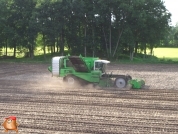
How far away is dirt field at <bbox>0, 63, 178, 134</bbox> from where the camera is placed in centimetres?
1035

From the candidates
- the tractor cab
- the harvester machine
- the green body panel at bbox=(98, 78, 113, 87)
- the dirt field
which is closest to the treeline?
the harvester machine

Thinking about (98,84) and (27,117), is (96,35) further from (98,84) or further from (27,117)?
(27,117)

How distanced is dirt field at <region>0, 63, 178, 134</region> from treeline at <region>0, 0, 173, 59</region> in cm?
1778

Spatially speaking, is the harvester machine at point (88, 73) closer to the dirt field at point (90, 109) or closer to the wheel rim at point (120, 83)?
the wheel rim at point (120, 83)

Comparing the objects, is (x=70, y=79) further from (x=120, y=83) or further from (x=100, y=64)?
(x=120, y=83)

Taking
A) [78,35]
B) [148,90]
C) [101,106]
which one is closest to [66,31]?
[78,35]

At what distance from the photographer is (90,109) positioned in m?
12.8

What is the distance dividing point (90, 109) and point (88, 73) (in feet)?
18.0

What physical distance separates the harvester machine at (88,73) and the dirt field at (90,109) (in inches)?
25.0

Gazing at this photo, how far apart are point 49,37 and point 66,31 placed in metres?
2.98

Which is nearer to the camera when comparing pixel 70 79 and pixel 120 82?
pixel 120 82

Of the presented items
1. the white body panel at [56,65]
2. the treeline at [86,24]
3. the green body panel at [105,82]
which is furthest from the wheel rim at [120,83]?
the treeline at [86,24]

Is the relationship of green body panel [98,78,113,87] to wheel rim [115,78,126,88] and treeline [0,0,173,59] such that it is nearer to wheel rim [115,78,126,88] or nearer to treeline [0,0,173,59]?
wheel rim [115,78,126,88]

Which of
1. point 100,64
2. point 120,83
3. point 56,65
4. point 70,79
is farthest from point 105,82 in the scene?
point 56,65
